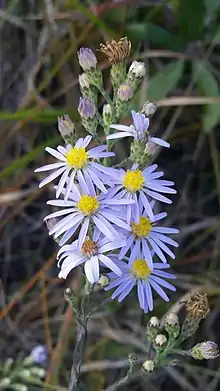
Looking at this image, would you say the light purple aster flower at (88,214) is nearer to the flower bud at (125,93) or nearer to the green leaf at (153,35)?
the flower bud at (125,93)

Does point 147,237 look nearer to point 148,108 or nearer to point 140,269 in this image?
point 140,269

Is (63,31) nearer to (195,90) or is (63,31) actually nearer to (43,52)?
(43,52)

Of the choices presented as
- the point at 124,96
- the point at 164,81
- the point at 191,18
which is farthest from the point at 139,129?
the point at 191,18

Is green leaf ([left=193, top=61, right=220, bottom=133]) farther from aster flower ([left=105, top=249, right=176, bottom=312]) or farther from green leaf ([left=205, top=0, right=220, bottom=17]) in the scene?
aster flower ([left=105, top=249, right=176, bottom=312])

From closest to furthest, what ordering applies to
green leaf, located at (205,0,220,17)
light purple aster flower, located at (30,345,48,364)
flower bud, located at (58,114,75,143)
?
flower bud, located at (58,114,75,143), light purple aster flower, located at (30,345,48,364), green leaf, located at (205,0,220,17)

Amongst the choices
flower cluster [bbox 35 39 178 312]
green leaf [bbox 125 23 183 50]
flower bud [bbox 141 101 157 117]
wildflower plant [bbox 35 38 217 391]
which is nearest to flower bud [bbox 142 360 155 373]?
wildflower plant [bbox 35 38 217 391]

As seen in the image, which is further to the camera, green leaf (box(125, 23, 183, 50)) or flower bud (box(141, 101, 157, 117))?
green leaf (box(125, 23, 183, 50))

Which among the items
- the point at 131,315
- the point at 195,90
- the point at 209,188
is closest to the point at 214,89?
the point at 195,90
